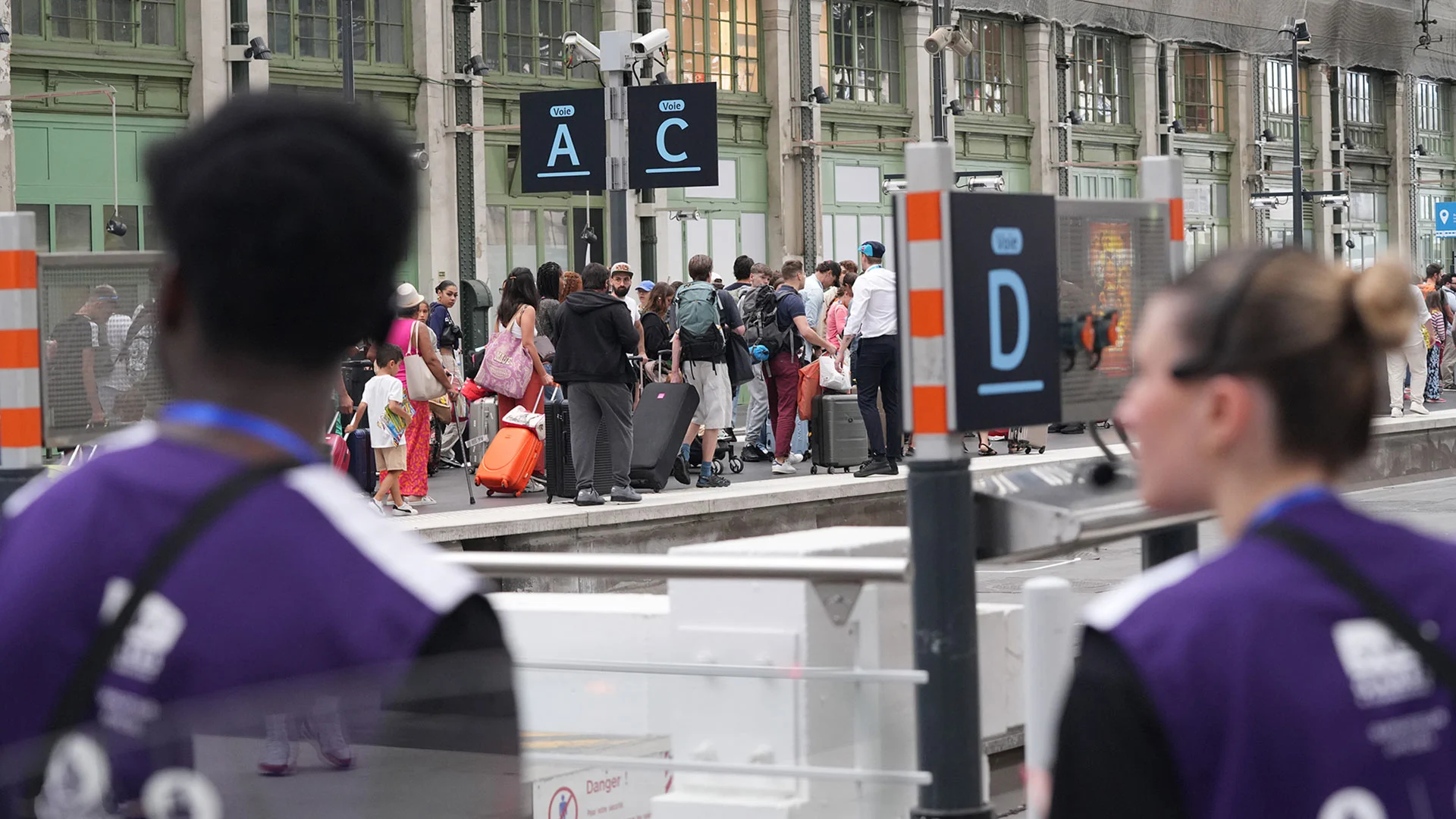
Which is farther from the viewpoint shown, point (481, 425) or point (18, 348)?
point (481, 425)

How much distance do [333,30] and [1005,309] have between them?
2444cm

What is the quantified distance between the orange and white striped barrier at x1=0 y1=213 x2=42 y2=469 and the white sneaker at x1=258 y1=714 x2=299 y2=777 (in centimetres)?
474

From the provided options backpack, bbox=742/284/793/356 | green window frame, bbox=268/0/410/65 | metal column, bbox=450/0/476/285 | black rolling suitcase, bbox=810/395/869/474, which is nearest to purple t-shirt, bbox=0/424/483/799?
black rolling suitcase, bbox=810/395/869/474

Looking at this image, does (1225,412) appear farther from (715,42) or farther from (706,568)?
(715,42)

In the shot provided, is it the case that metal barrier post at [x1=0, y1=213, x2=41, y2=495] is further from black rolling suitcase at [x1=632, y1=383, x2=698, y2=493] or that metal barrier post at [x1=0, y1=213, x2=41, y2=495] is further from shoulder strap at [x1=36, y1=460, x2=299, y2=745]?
black rolling suitcase at [x1=632, y1=383, x2=698, y2=493]

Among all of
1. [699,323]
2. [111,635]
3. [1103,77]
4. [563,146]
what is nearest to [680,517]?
[699,323]

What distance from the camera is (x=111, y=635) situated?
1.50 metres

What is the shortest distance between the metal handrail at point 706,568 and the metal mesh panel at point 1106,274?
2.97ft

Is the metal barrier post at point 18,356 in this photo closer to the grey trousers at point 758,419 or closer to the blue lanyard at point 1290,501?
the blue lanyard at point 1290,501

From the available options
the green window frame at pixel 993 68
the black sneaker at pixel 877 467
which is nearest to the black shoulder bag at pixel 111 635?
the black sneaker at pixel 877 467

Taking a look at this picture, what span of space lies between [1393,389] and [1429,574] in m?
22.0

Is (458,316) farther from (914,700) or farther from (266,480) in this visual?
(266,480)

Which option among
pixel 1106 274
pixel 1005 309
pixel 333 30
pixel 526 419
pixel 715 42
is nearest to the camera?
pixel 1005 309

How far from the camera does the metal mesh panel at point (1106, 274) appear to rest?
5.23m
